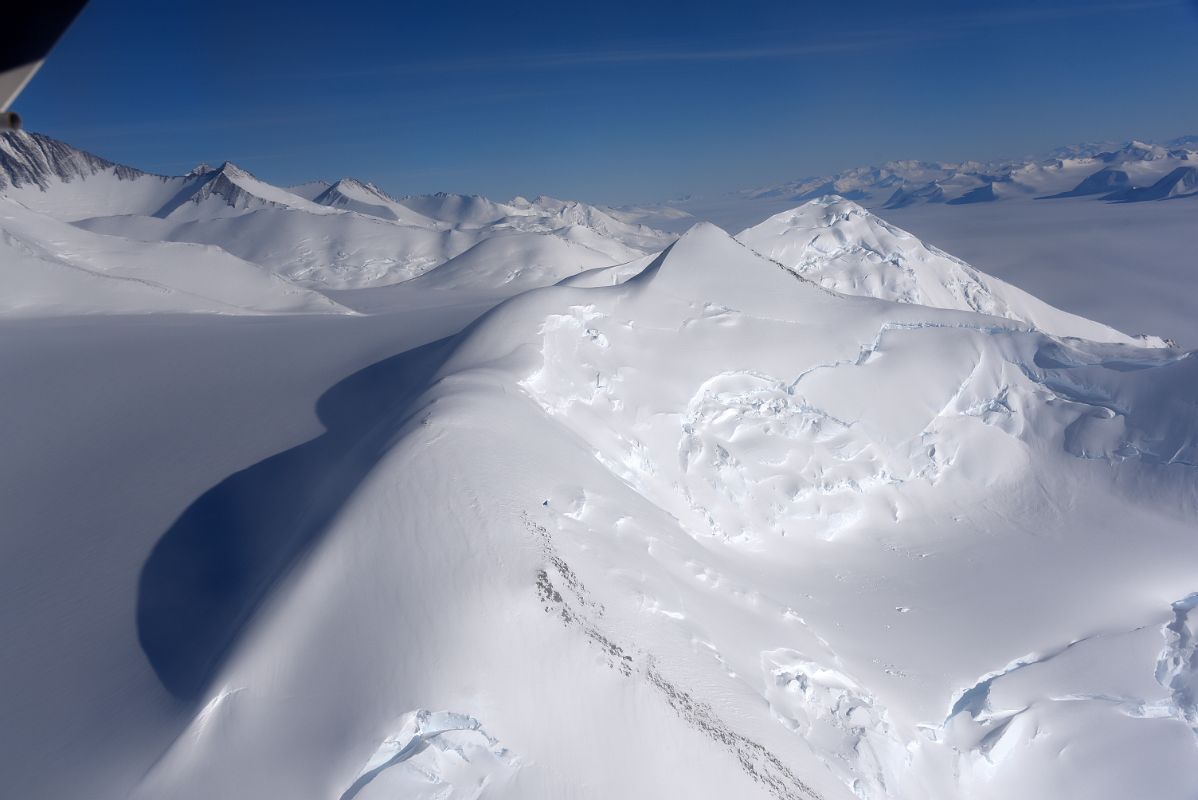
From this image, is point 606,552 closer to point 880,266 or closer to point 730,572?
point 730,572

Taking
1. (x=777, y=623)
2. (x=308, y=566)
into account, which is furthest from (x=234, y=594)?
(x=777, y=623)

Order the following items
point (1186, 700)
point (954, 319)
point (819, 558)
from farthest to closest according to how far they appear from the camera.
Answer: point (954, 319) → point (819, 558) → point (1186, 700)

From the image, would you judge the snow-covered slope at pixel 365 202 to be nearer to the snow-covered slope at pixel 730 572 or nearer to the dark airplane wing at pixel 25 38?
the snow-covered slope at pixel 730 572

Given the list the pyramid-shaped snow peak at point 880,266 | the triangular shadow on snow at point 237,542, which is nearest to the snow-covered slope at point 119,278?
the triangular shadow on snow at point 237,542

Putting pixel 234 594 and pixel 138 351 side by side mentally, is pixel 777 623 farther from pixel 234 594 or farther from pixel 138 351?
pixel 138 351

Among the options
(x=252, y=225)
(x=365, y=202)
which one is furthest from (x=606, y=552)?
(x=365, y=202)
